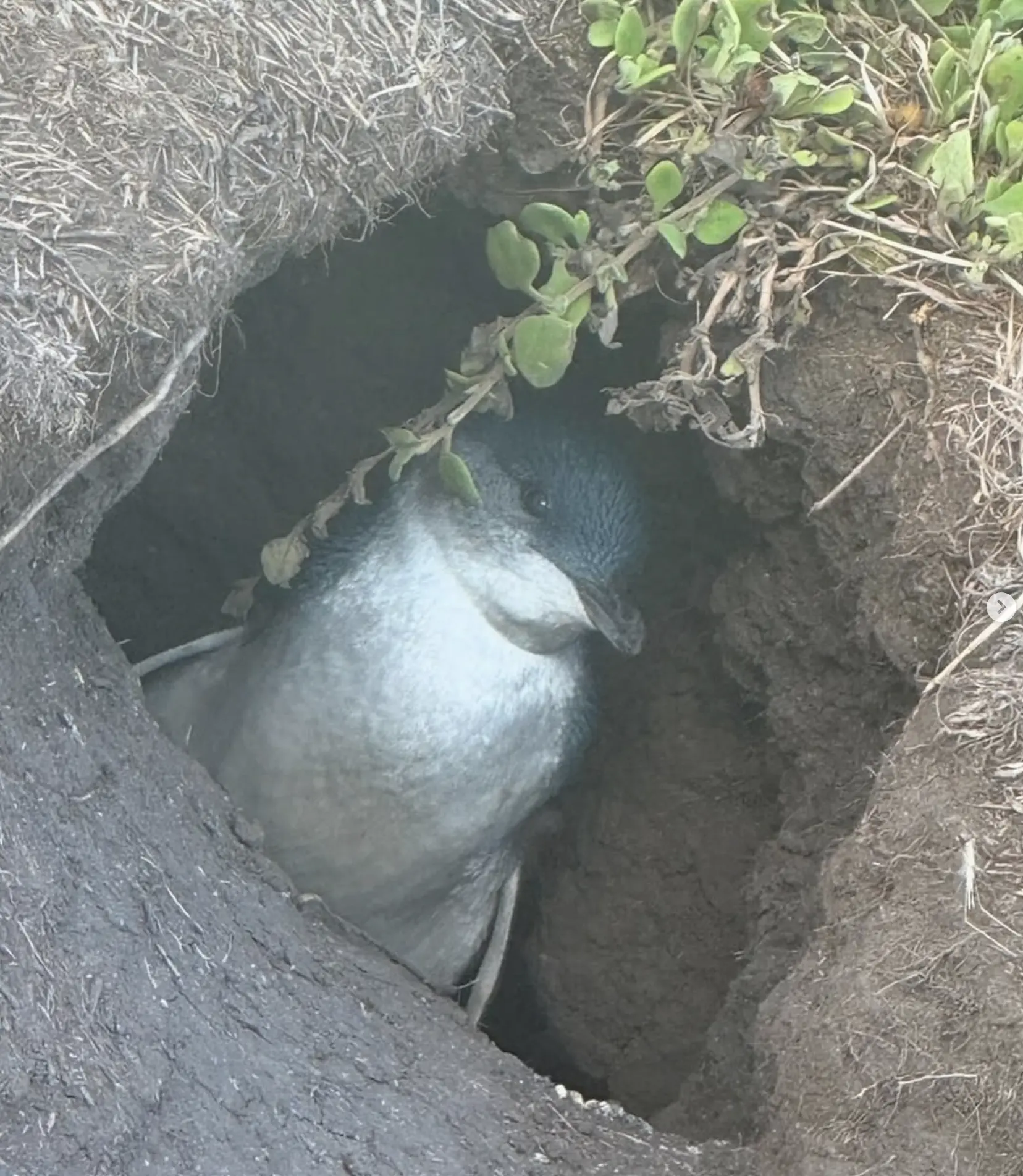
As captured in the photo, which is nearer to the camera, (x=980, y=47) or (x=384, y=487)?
(x=980, y=47)

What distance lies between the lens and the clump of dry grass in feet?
5.60

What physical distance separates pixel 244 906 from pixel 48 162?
1107 millimetres

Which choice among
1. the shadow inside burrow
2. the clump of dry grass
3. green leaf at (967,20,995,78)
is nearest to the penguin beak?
the shadow inside burrow

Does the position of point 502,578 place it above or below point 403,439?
below

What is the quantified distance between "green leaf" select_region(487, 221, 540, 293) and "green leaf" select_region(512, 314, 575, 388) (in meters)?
0.06

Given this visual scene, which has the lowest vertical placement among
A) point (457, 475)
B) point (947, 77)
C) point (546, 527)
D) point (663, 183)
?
point (546, 527)

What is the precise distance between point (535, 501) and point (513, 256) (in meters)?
0.64

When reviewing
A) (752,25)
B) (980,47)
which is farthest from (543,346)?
(980,47)

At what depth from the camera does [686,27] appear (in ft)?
6.64

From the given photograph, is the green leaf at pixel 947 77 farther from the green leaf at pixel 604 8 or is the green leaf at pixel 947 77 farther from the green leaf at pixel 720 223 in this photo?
the green leaf at pixel 604 8

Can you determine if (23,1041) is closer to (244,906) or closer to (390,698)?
(244,906)

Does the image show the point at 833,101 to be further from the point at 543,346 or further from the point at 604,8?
the point at 543,346

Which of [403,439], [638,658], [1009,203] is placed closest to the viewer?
[1009,203]

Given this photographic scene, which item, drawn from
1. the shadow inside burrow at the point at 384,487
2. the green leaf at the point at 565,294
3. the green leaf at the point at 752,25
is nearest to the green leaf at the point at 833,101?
the green leaf at the point at 752,25
